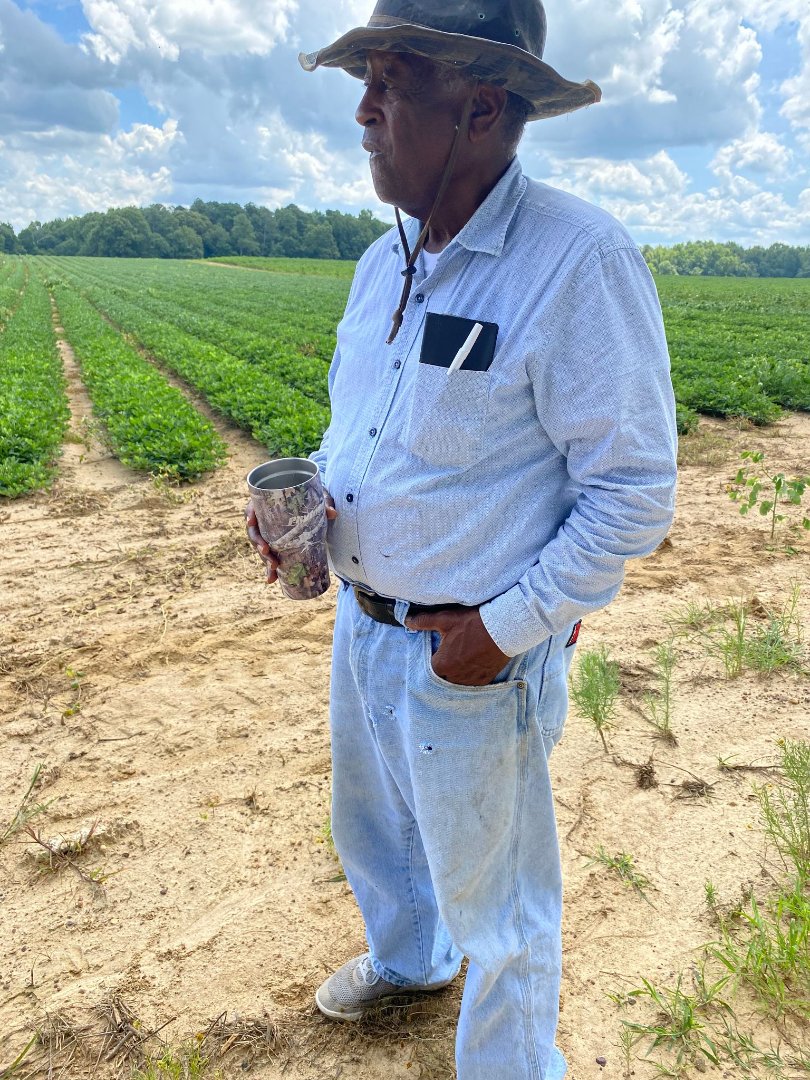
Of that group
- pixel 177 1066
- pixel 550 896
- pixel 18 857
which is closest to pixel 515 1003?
pixel 550 896

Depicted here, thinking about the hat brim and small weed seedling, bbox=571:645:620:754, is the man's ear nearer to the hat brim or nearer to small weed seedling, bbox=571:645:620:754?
the hat brim

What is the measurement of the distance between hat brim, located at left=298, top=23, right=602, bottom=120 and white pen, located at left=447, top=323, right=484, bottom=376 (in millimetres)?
476

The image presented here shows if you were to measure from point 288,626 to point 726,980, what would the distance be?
2.93 metres

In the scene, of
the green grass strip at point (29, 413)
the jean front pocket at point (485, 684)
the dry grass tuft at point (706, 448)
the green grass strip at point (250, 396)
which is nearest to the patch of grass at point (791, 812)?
the jean front pocket at point (485, 684)

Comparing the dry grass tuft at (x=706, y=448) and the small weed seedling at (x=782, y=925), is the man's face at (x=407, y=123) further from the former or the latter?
the dry grass tuft at (x=706, y=448)

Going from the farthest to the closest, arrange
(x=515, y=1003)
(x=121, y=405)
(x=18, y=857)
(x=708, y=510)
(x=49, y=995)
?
(x=121, y=405)
(x=708, y=510)
(x=18, y=857)
(x=49, y=995)
(x=515, y=1003)

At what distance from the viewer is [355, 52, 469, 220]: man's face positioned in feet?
4.81

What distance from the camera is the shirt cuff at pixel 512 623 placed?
4.83 ft

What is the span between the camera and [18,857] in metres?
2.87

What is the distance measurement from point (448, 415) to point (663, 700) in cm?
263

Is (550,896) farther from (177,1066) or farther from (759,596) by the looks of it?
(759,596)

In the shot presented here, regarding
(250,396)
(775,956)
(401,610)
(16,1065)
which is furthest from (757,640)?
(250,396)

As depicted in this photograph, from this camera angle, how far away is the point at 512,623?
1.48 m

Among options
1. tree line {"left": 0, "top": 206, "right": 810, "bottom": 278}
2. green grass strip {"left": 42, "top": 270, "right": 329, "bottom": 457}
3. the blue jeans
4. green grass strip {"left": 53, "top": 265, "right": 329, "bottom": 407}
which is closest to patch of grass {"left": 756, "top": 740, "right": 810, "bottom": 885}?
the blue jeans
